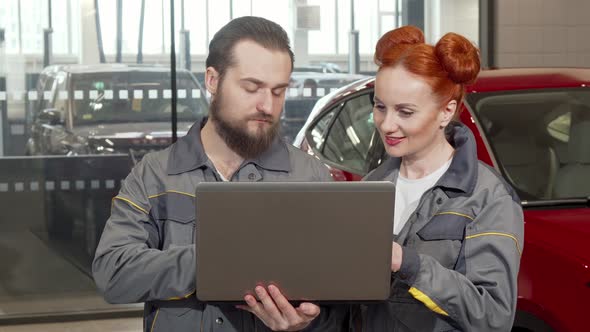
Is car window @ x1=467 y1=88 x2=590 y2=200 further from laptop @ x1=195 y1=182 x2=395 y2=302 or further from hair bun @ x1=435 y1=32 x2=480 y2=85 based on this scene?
laptop @ x1=195 y1=182 x2=395 y2=302

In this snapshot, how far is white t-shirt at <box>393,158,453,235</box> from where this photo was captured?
2.31 meters

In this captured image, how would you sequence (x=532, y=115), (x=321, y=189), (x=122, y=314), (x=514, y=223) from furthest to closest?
(x=122, y=314), (x=532, y=115), (x=514, y=223), (x=321, y=189)

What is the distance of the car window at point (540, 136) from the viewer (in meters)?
3.75

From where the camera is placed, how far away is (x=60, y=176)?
655 centimetres

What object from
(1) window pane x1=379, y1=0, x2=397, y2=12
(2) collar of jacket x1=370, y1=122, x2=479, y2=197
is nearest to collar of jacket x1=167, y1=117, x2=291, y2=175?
(2) collar of jacket x1=370, y1=122, x2=479, y2=197

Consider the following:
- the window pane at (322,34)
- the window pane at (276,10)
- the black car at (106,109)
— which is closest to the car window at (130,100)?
the black car at (106,109)

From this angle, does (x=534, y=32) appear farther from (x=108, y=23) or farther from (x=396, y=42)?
(x=396, y=42)

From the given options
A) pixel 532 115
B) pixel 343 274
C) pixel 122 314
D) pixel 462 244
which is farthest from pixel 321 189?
pixel 122 314

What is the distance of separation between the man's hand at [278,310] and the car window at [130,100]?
4.73 meters

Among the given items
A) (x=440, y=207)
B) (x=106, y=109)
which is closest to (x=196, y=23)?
(x=106, y=109)

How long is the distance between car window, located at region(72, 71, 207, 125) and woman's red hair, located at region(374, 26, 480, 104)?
444cm

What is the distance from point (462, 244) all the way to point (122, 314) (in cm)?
461

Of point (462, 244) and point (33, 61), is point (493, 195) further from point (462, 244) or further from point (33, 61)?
point (33, 61)

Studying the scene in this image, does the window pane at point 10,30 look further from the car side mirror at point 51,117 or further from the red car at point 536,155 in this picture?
the red car at point 536,155
